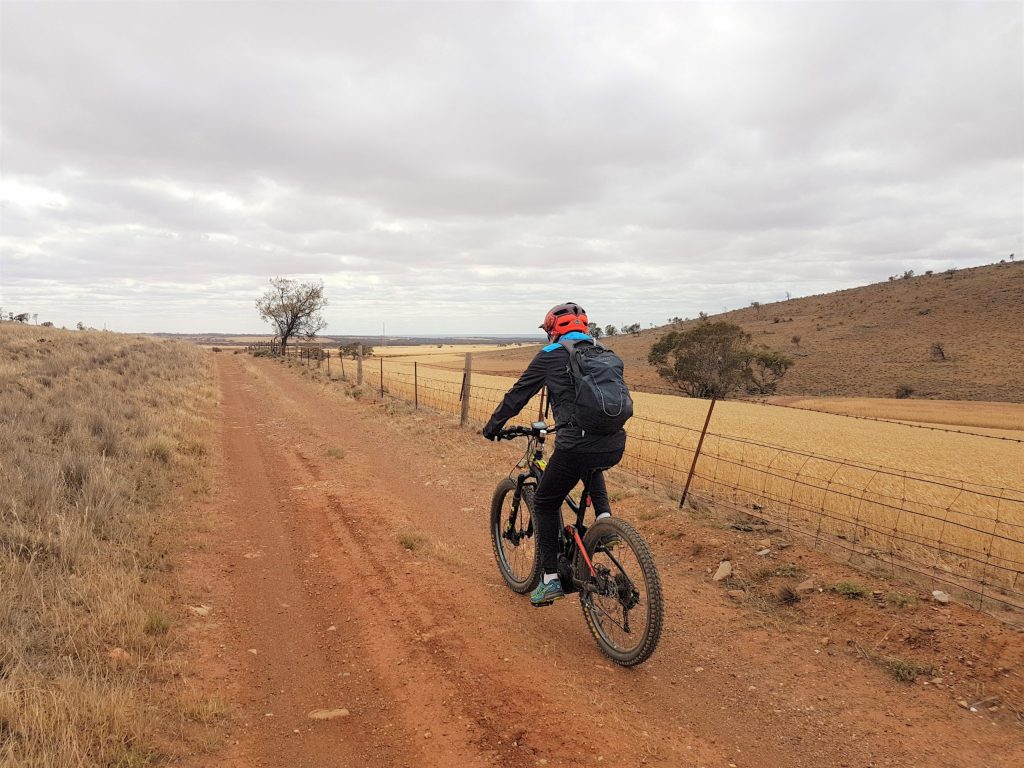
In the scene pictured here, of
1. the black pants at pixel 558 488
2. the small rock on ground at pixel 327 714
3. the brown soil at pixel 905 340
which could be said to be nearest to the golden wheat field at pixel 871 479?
the black pants at pixel 558 488

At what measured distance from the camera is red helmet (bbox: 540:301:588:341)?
430 cm

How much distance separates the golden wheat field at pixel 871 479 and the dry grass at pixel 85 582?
6.24 m

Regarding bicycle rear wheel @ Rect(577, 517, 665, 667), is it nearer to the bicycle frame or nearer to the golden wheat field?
the bicycle frame

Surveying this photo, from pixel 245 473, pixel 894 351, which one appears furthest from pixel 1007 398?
pixel 245 473

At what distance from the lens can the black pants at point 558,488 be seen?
4141mm

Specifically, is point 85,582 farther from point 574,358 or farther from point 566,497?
point 574,358

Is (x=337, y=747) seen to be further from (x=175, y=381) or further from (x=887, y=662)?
(x=175, y=381)

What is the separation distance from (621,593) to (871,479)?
6656 mm

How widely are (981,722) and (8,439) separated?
1130 cm

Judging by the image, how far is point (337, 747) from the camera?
10.8 feet

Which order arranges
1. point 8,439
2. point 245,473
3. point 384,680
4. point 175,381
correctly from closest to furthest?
point 384,680 < point 8,439 < point 245,473 < point 175,381

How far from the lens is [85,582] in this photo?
4801 millimetres

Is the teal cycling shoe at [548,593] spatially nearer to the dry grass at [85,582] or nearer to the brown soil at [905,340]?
the dry grass at [85,582]

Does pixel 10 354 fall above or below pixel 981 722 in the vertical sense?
above
